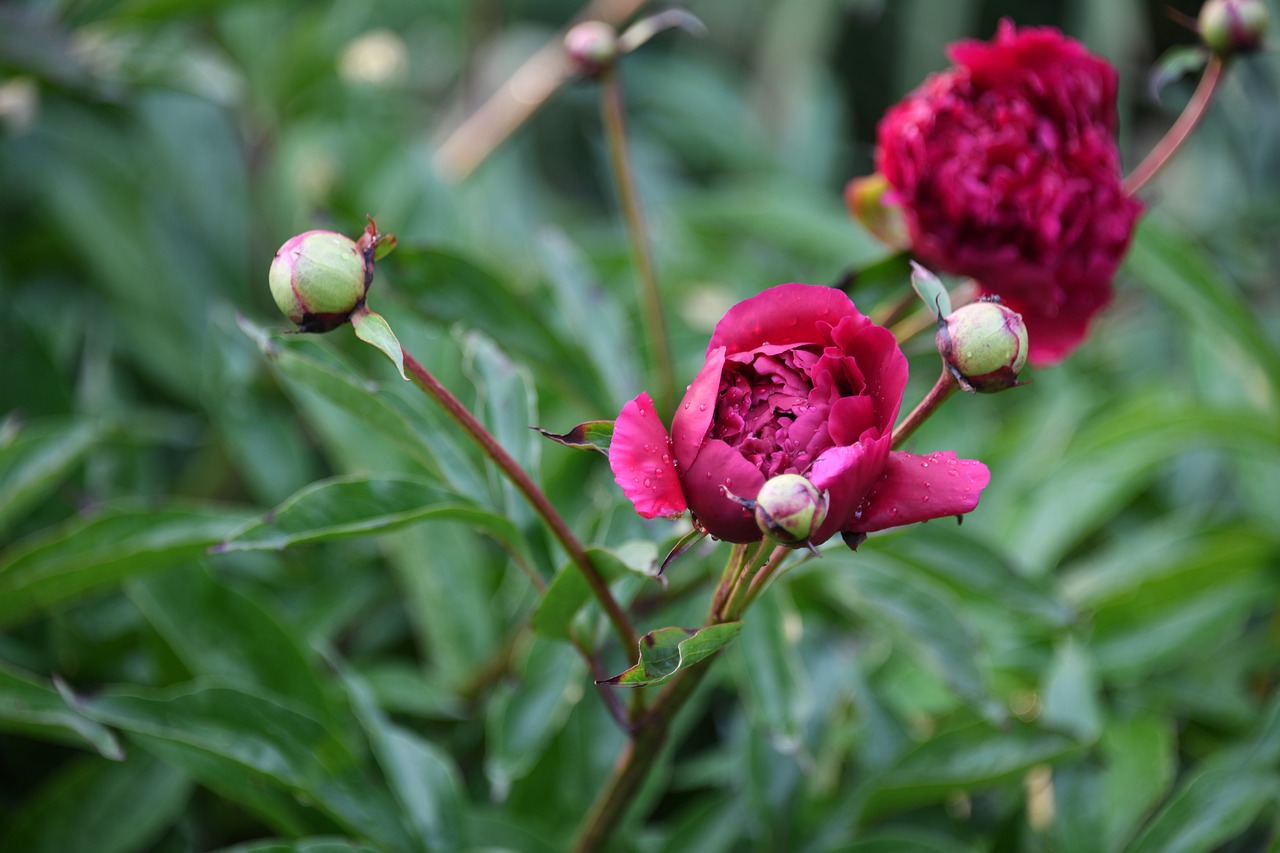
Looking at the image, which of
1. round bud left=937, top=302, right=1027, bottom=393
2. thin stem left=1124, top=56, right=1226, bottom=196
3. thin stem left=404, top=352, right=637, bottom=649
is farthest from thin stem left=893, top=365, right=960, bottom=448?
thin stem left=1124, top=56, right=1226, bottom=196

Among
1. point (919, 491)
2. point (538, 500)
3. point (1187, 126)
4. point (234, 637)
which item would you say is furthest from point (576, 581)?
point (1187, 126)

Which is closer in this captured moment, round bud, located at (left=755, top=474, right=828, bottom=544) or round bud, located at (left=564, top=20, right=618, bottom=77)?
round bud, located at (left=755, top=474, right=828, bottom=544)

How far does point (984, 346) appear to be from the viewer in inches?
→ 12.9

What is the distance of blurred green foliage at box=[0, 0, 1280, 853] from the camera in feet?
1.69

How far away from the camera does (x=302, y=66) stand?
100 centimetres

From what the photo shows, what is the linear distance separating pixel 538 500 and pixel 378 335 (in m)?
0.09

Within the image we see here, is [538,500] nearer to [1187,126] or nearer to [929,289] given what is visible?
[929,289]

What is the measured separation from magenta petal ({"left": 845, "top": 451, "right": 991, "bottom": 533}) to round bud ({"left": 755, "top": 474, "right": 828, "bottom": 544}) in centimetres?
3

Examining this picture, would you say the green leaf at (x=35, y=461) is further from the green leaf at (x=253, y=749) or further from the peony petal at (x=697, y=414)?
the peony petal at (x=697, y=414)

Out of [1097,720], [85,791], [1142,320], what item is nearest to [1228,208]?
[1142,320]

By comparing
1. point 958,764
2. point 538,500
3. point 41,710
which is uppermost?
point 538,500

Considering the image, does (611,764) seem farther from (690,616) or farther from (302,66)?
(302,66)

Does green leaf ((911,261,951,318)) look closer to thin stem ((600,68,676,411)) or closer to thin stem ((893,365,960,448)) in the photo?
thin stem ((893,365,960,448))

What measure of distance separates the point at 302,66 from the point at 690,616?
69cm
